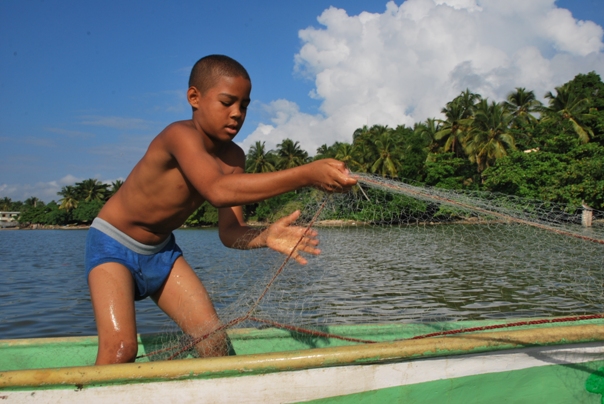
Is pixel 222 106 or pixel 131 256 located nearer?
pixel 222 106

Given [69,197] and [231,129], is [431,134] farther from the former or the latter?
[69,197]

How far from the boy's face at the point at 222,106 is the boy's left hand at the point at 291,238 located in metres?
0.58

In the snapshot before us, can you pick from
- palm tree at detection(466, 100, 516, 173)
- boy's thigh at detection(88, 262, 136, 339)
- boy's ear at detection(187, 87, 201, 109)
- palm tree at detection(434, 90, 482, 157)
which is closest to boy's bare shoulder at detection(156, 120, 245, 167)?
boy's ear at detection(187, 87, 201, 109)

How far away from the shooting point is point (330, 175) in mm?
1930

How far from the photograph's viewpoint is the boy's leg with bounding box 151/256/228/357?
111 inches

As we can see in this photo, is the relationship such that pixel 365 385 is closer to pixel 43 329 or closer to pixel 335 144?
pixel 43 329

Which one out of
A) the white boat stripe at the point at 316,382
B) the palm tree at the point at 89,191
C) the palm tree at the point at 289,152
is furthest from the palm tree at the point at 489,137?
the palm tree at the point at 89,191

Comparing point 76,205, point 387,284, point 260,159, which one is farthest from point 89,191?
point 387,284

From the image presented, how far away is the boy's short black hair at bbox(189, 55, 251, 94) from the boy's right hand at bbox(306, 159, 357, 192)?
0.77 metres

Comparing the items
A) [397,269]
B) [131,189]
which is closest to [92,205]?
[397,269]

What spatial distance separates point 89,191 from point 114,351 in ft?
287

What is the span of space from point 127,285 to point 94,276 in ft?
0.58

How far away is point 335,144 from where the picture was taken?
184 feet

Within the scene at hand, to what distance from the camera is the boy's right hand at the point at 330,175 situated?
6.31 feet
